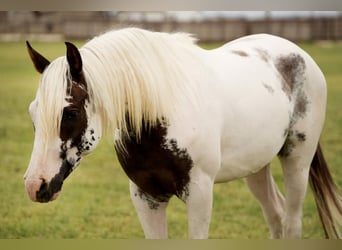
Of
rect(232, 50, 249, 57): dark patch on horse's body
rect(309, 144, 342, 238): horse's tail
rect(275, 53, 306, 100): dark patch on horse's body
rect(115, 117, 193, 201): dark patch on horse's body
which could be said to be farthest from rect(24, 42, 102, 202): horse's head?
rect(309, 144, 342, 238): horse's tail

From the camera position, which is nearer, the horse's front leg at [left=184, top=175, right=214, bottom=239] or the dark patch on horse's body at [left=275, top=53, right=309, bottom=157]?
the horse's front leg at [left=184, top=175, right=214, bottom=239]

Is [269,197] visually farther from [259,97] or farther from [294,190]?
[259,97]

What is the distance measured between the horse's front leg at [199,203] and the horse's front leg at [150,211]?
0.38ft

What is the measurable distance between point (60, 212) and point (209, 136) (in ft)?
3.76

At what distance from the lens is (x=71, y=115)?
1893 millimetres

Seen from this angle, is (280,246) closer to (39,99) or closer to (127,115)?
(127,115)

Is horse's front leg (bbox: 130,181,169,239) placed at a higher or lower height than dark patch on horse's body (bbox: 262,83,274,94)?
lower

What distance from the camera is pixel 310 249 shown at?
8.54 ft

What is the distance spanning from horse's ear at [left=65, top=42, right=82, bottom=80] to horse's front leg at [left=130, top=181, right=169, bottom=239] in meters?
0.48

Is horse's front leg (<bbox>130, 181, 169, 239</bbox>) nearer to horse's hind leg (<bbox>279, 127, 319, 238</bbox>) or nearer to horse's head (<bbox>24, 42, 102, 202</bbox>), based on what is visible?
horse's head (<bbox>24, 42, 102, 202</bbox>)

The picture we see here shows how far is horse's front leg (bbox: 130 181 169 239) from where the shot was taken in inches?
84.4

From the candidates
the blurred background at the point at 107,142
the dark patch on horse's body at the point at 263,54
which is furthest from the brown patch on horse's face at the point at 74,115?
the blurred background at the point at 107,142

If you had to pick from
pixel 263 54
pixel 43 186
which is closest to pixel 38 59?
pixel 43 186

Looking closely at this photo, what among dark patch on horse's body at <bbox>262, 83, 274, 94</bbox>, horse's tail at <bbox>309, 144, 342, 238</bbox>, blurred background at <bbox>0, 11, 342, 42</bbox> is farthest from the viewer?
blurred background at <bbox>0, 11, 342, 42</bbox>
